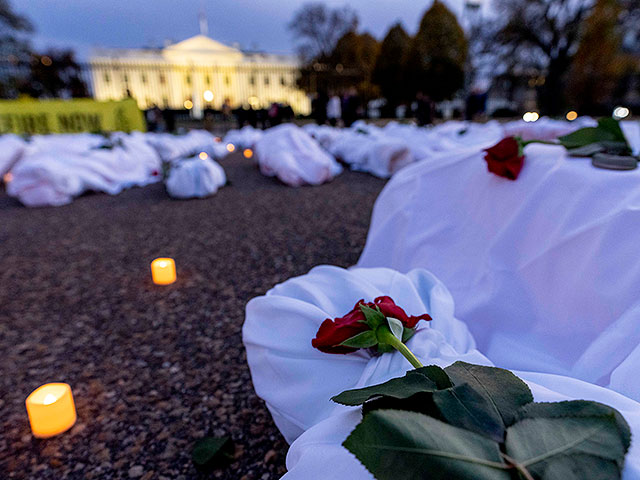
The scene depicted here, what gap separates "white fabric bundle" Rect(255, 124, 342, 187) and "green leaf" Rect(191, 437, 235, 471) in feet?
15.6

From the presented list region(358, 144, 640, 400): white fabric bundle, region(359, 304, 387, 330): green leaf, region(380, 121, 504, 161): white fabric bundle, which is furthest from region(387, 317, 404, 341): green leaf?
region(380, 121, 504, 161): white fabric bundle

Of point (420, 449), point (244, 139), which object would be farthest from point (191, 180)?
point (244, 139)

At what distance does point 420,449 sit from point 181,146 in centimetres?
871

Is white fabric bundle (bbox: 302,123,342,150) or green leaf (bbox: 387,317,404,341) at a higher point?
white fabric bundle (bbox: 302,123,342,150)

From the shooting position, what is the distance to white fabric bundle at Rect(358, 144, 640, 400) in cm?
105

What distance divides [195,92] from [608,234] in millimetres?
41097

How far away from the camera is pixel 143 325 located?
2041mm

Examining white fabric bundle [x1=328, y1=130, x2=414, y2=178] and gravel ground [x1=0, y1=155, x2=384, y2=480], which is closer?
gravel ground [x1=0, y1=155, x2=384, y2=480]

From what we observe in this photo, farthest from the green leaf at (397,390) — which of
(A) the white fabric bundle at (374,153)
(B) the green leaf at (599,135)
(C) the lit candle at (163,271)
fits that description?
(A) the white fabric bundle at (374,153)

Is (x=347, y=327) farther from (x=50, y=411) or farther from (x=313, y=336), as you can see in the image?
(x=50, y=411)

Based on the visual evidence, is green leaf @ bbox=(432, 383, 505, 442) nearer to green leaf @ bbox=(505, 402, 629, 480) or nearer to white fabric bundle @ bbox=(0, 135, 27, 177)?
green leaf @ bbox=(505, 402, 629, 480)

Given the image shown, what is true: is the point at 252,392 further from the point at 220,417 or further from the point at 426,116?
the point at 426,116

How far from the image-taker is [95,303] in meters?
2.30

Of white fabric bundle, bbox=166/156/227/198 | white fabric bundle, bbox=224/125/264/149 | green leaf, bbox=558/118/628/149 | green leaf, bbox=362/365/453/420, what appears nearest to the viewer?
green leaf, bbox=362/365/453/420
